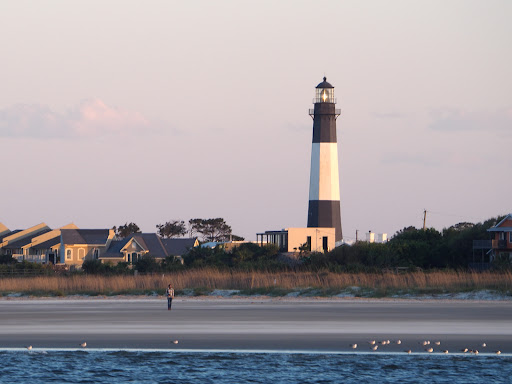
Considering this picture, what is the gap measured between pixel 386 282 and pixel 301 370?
27620 millimetres

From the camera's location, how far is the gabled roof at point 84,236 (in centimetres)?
9612

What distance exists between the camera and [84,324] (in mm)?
31234

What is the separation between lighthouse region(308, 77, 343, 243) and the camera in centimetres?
7662

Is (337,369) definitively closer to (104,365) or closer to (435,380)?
(435,380)

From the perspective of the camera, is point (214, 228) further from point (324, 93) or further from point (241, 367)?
point (241, 367)

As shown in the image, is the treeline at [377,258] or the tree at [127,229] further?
the tree at [127,229]

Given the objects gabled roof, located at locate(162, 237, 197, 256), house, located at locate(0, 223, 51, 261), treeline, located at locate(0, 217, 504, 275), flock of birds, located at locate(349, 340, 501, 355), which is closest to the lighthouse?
treeline, located at locate(0, 217, 504, 275)

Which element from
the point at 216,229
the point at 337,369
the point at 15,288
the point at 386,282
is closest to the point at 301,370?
the point at 337,369

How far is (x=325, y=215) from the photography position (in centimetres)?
7769

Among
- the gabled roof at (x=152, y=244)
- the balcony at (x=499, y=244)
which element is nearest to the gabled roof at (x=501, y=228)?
the balcony at (x=499, y=244)

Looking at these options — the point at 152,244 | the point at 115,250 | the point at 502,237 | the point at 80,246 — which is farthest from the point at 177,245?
the point at 502,237

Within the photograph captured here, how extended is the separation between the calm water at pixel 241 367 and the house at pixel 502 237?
1643 inches

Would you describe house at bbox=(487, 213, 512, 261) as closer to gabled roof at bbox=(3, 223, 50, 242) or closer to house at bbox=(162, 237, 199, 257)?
house at bbox=(162, 237, 199, 257)

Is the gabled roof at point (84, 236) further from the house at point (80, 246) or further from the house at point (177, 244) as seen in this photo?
the house at point (177, 244)
